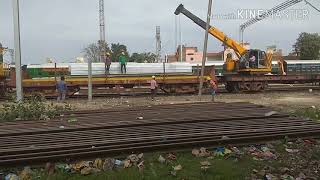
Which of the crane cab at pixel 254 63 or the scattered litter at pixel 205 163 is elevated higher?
the crane cab at pixel 254 63

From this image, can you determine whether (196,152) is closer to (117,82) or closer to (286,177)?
(286,177)

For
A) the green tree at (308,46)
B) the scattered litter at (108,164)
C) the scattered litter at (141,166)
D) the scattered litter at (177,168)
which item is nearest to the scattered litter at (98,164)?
the scattered litter at (108,164)

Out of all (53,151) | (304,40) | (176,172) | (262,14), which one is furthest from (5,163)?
(304,40)

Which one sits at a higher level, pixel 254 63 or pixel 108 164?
pixel 254 63

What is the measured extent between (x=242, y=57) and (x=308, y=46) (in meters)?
60.0

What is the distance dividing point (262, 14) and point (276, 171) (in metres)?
55.9

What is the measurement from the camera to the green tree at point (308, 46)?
87.8m

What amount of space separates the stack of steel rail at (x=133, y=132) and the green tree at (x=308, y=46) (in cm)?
7772

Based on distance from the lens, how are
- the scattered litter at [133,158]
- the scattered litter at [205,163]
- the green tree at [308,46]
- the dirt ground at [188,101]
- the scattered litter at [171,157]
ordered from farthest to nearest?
the green tree at [308,46], the dirt ground at [188,101], the scattered litter at [171,157], the scattered litter at [133,158], the scattered litter at [205,163]

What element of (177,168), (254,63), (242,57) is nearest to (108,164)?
(177,168)

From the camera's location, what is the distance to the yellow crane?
3238cm

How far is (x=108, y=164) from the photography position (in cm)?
805

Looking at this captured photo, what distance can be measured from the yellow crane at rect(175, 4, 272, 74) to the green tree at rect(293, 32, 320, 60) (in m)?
57.6

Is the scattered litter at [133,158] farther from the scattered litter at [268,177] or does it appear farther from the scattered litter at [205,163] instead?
the scattered litter at [268,177]
